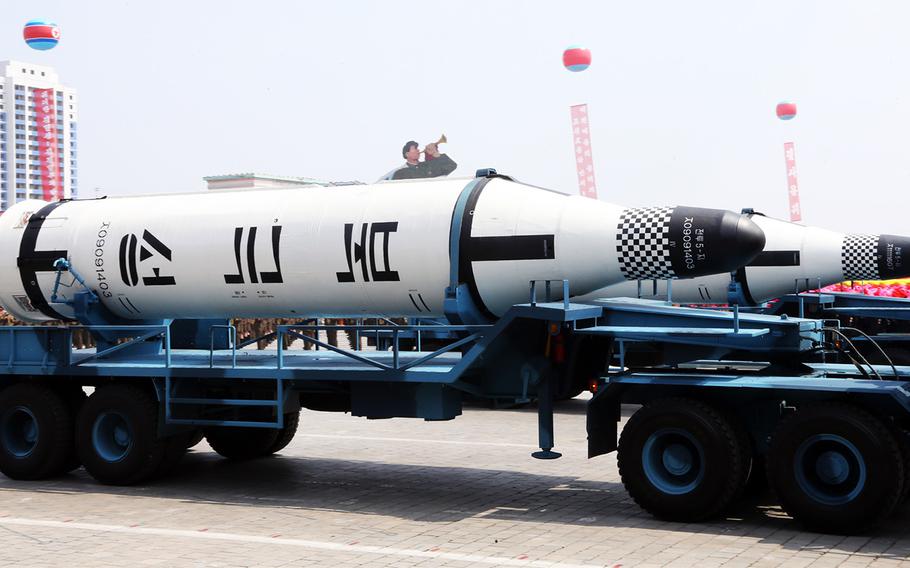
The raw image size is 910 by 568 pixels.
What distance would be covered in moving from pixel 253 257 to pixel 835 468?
6365mm

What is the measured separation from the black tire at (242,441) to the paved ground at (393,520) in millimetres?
197

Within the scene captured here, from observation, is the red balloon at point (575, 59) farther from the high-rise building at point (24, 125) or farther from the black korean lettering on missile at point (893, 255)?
the high-rise building at point (24, 125)

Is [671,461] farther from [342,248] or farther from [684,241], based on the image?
[342,248]

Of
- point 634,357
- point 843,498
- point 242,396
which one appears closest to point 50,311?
point 242,396

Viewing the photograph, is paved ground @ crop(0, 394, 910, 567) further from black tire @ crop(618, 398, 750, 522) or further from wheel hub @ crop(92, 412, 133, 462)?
wheel hub @ crop(92, 412, 133, 462)

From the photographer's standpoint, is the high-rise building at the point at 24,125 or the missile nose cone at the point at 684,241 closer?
the missile nose cone at the point at 684,241

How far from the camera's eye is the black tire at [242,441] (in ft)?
45.3

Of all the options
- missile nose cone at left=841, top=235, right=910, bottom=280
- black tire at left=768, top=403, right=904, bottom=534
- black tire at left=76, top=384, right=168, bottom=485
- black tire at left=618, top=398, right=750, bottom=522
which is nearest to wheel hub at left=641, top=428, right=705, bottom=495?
black tire at left=618, top=398, right=750, bottom=522

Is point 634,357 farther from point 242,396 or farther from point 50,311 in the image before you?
point 50,311

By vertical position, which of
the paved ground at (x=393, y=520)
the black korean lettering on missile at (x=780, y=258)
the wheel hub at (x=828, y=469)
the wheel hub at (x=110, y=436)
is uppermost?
the black korean lettering on missile at (x=780, y=258)

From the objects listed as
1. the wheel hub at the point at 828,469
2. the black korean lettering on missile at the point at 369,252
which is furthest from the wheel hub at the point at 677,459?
the black korean lettering on missile at the point at 369,252

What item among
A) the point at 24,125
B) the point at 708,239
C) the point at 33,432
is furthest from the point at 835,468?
the point at 24,125

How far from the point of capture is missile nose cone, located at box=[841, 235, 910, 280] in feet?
57.1

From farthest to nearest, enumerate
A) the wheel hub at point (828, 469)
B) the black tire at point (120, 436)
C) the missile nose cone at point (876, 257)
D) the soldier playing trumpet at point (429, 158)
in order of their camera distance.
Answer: the soldier playing trumpet at point (429, 158), the missile nose cone at point (876, 257), the black tire at point (120, 436), the wheel hub at point (828, 469)
